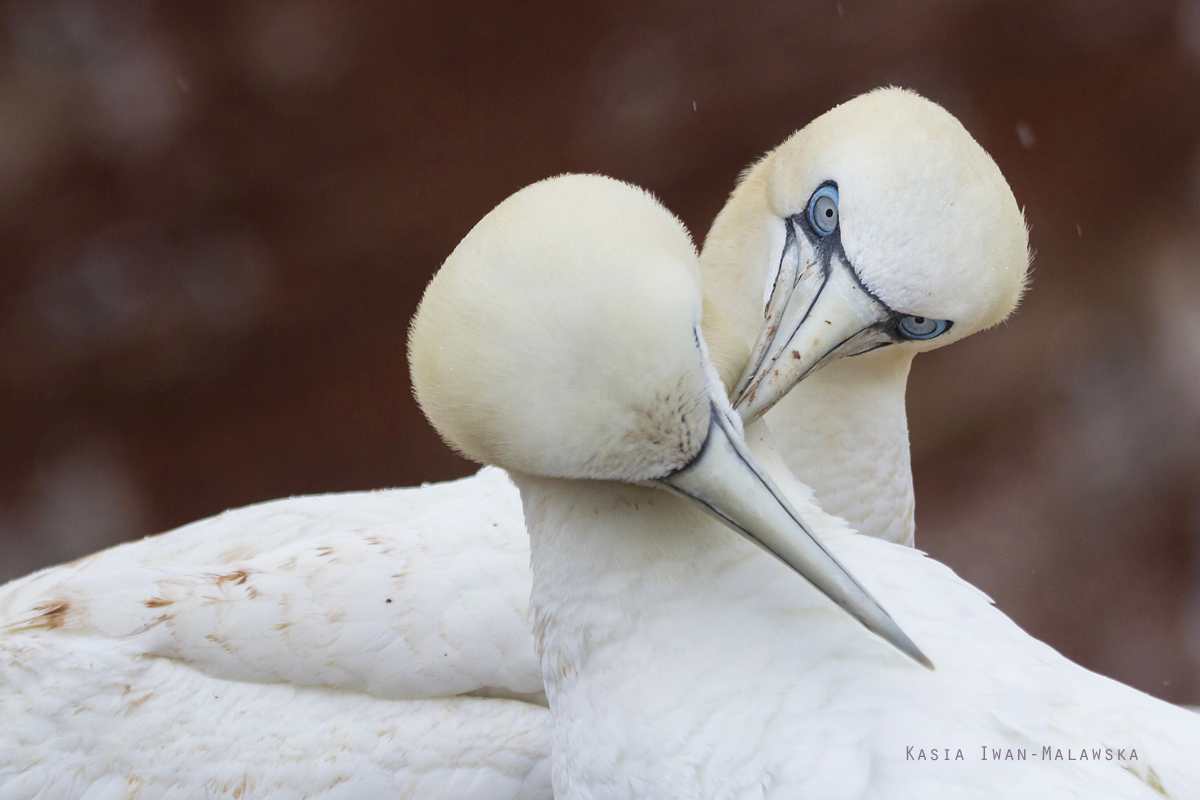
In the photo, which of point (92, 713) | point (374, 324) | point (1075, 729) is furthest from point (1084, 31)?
point (92, 713)

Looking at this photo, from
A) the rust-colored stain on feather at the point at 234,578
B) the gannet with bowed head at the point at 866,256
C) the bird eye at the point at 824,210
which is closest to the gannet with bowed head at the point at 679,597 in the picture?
the gannet with bowed head at the point at 866,256

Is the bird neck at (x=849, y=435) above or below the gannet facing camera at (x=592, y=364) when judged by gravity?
below

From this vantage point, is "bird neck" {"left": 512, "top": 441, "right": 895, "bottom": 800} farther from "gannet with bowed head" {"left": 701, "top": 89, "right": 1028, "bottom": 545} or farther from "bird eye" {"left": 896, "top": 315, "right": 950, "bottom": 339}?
"bird eye" {"left": 896, "top": 315, "right": 950, "bottom": 339}

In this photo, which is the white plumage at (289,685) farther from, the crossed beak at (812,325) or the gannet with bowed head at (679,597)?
the crossed beak at (812,325)

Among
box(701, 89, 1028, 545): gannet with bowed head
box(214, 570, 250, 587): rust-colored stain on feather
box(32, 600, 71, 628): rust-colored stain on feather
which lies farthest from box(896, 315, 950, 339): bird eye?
box(32, 600, 71, 628): rust-colored stain on feather

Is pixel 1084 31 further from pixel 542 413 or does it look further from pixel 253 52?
pixel 542 413
